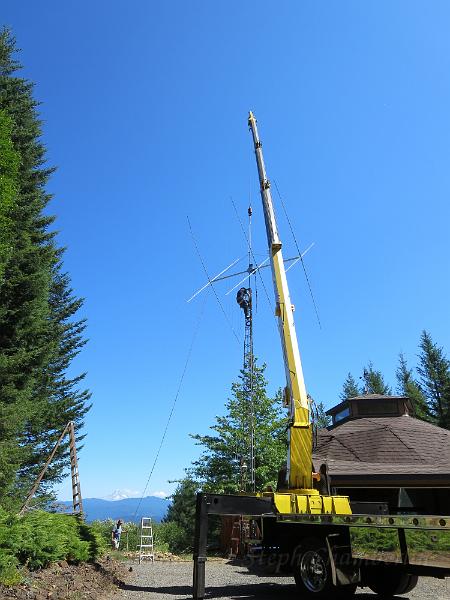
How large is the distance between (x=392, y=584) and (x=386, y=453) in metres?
A: 9.47

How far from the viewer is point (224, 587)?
35.4 feet

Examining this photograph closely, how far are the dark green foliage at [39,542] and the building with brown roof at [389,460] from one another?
6.71 meters

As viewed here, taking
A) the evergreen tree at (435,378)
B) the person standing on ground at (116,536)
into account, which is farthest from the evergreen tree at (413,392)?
the person standing on ground at (116,536)

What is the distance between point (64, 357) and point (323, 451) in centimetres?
1768

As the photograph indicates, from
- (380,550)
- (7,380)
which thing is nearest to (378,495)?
(380,550)

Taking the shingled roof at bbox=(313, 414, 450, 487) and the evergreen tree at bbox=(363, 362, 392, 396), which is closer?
the shingled roof at bbox=(313, 414, 450, 487)

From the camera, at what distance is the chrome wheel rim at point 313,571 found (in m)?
8.49

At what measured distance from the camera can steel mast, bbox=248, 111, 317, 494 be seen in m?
10.0

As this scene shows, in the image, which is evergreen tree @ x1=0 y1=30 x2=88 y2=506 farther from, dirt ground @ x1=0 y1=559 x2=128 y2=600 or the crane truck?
the crane truck

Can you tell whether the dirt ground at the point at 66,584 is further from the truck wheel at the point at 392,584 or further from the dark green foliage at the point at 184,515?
the dark green foliage at the point at 184,515

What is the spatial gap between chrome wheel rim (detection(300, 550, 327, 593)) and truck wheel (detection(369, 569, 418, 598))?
1202 millimetres

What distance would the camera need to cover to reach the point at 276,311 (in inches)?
464

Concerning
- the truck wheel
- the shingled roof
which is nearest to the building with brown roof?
the shingled roof

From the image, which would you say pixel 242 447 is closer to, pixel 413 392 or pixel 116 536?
pixel 116 536
